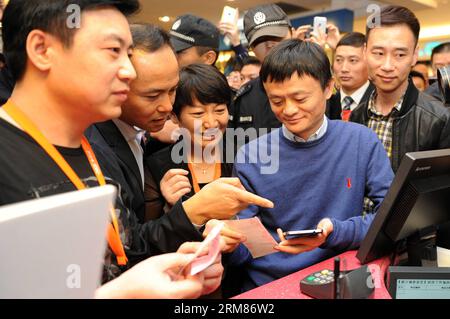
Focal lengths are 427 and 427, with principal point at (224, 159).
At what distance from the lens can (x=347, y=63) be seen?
13.3ft

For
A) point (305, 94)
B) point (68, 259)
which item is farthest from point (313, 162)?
point (68, 259)

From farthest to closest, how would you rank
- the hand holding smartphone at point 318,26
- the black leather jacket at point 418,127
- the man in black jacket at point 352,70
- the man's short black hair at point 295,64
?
Answer: the man in black jacket at point 352,70 → the hand holding smartphone at point 318,26 → the black leather jacket at point 418,127 → the man's short black hair at point 295,64

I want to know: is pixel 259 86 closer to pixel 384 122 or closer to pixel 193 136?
pixel 384 122

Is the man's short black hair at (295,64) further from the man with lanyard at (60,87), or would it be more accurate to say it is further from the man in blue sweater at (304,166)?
the man with lanyard at (60,87)

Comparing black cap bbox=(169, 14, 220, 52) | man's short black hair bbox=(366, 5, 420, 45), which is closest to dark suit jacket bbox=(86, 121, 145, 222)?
black cap bbox=(169, 14, 220, 52)

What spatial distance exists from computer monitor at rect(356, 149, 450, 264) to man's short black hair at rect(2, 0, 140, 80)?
896 mm

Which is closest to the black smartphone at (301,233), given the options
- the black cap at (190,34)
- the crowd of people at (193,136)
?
the crowd of people at (193,136)

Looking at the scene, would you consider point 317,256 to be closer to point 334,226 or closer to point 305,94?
point 334,226

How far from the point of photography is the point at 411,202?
1191 millimetres

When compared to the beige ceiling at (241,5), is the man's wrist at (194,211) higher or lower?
lower

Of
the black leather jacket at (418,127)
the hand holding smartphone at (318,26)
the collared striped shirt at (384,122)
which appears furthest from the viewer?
the hand holding smartphone at (318,26)

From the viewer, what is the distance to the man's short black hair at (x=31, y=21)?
102cm
